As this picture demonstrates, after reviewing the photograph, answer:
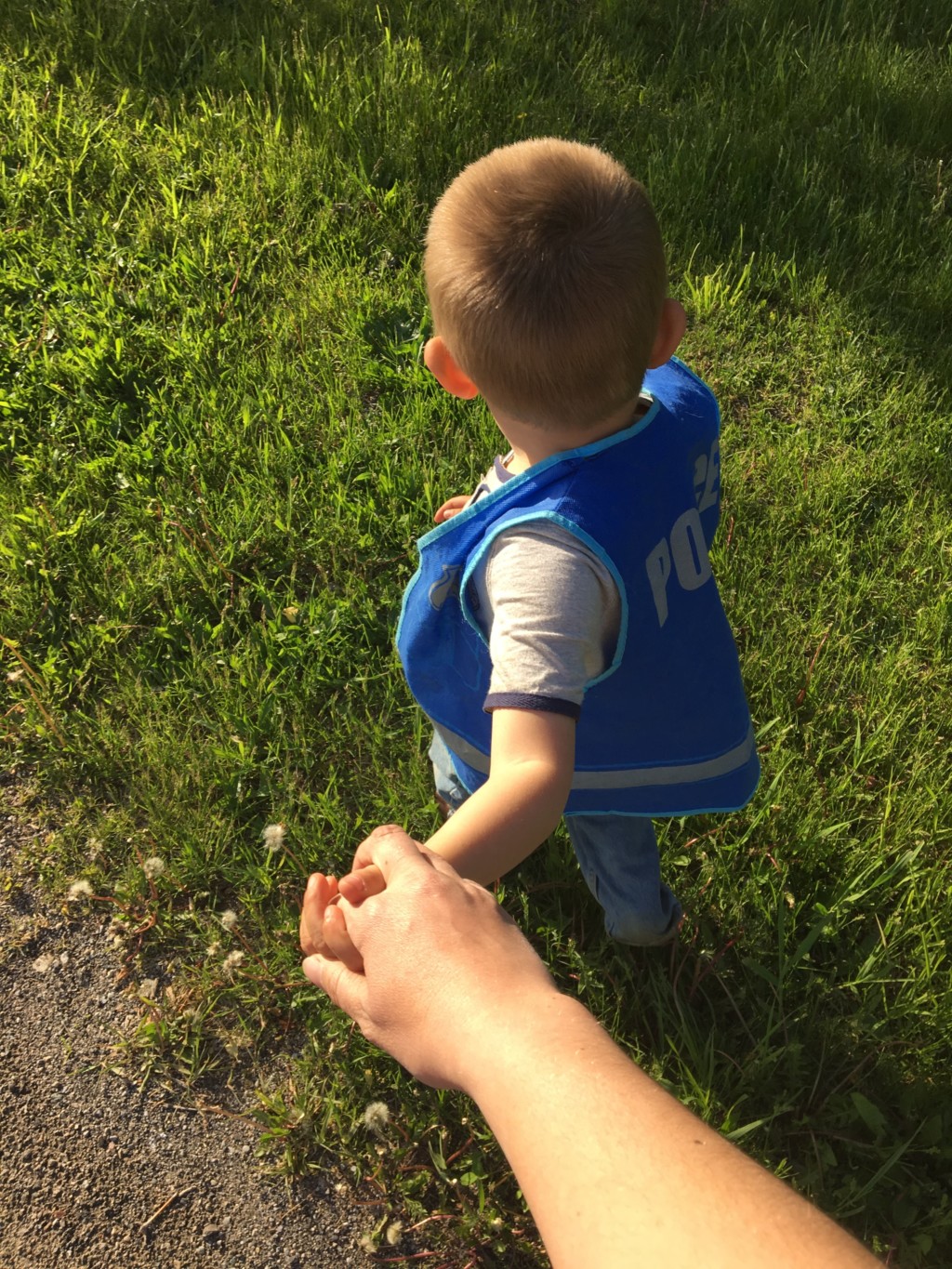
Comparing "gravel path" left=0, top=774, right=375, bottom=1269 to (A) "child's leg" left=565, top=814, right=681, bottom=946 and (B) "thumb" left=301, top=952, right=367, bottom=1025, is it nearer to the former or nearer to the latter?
(A) "child's leg" left=565, top=814, right=681, bottom=946

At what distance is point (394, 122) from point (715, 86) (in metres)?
1.42

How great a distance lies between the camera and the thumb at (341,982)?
129cm

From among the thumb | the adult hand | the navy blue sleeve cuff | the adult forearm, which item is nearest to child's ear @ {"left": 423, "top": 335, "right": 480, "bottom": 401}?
the navy blue sleeve cuff

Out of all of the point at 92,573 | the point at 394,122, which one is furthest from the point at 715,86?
the point at 92,573

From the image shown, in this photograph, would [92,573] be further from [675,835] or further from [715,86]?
[715,86]

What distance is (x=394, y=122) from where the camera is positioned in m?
3.90

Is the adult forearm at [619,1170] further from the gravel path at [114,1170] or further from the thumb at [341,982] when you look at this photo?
the gravel path at [114,1170]

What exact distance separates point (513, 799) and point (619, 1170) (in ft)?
1.71

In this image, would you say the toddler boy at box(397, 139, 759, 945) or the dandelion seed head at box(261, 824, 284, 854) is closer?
the toddler boy at box(397, 139, 759, 945)

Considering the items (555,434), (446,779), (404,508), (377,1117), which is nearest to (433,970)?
(555,434)

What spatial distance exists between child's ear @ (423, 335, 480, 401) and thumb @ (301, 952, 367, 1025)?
36.8 inches

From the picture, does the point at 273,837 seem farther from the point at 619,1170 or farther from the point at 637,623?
the point at 619,1170

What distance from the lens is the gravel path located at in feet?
6.57

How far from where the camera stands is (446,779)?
96.1 inches
